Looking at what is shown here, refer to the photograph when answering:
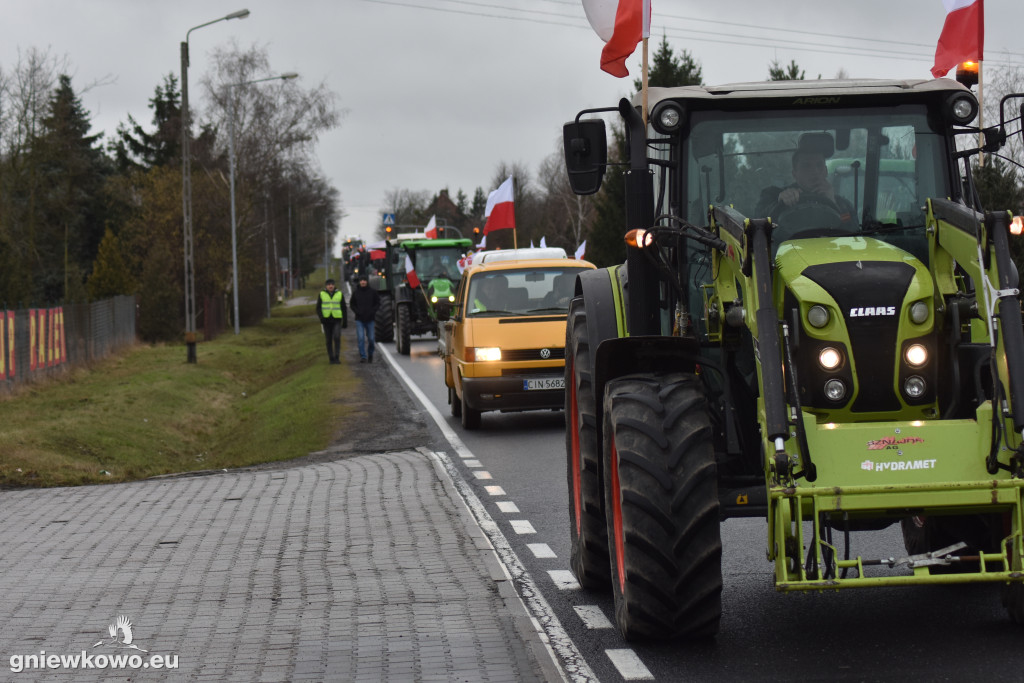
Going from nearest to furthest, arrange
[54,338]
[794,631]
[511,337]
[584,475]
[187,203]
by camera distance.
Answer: [794,631]
[584,475]
[511,337]
[54,338]
[187,203]

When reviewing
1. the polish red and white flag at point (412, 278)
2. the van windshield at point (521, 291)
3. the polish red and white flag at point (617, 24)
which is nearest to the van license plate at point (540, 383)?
the van windshield at point (521, 291)

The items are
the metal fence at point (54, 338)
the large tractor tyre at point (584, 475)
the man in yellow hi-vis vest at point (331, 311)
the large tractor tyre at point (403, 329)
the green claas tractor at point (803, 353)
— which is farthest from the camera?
the large tractor tyre at point (403, 329)

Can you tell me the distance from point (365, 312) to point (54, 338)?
6.42 m

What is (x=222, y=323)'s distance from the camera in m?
56.5

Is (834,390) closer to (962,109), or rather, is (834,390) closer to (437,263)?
(962,109)

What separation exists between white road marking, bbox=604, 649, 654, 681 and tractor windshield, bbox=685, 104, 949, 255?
2.10 m

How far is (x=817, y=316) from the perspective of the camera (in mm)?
5996

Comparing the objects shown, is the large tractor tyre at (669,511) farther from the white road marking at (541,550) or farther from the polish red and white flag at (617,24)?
the polish red and white flag at (617,24)

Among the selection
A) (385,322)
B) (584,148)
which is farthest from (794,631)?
(385,322)

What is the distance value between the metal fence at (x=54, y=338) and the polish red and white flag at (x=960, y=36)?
16.6 metres

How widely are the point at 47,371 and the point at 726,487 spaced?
22.5 meters

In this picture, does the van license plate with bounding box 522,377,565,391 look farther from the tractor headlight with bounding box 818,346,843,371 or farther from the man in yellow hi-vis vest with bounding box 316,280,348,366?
the man in yellow hi-vis vest with bounding box 316,280,348,366

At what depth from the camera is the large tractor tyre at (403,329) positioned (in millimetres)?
33188

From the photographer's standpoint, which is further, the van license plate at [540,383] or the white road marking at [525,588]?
the van license plate at [540,383]
